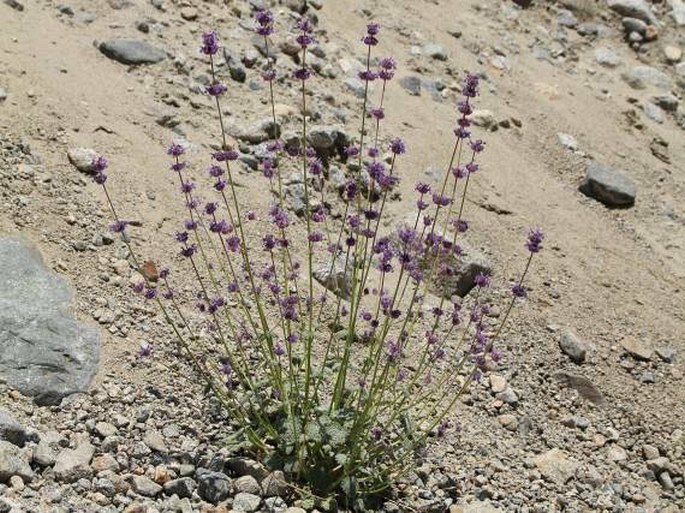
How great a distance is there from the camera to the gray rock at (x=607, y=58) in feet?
32.7

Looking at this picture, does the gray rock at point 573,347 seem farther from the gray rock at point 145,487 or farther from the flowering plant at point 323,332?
the gray rock at point 145,487

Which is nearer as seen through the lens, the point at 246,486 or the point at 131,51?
the point at 246,486

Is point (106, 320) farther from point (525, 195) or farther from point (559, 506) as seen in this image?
point (525, 195)

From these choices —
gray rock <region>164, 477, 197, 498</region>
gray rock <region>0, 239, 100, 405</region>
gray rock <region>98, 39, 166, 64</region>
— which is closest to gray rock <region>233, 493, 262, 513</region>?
gray rock <region>164, 477, 197, 498</region>

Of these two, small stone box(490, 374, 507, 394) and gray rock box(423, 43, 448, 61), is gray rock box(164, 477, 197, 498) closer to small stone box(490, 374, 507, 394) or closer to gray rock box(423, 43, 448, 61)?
small stone box(490, 374, 507, 394)

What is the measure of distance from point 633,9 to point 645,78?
1185 mm

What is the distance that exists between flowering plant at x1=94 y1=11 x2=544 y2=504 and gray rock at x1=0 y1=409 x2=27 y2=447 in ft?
2.71

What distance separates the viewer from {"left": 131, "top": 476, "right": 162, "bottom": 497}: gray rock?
4.06 m

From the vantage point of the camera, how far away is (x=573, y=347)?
596 centimetres

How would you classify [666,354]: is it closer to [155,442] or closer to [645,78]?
[155,442]

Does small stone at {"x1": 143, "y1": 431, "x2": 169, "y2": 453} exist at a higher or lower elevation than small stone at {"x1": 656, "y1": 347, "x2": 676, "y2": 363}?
higher

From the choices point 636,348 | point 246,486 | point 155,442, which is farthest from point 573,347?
point 155,442

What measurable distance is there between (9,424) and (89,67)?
345 centimetres

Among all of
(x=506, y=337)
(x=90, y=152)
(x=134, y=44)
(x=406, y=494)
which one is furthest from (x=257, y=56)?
(x=406, y=494)
